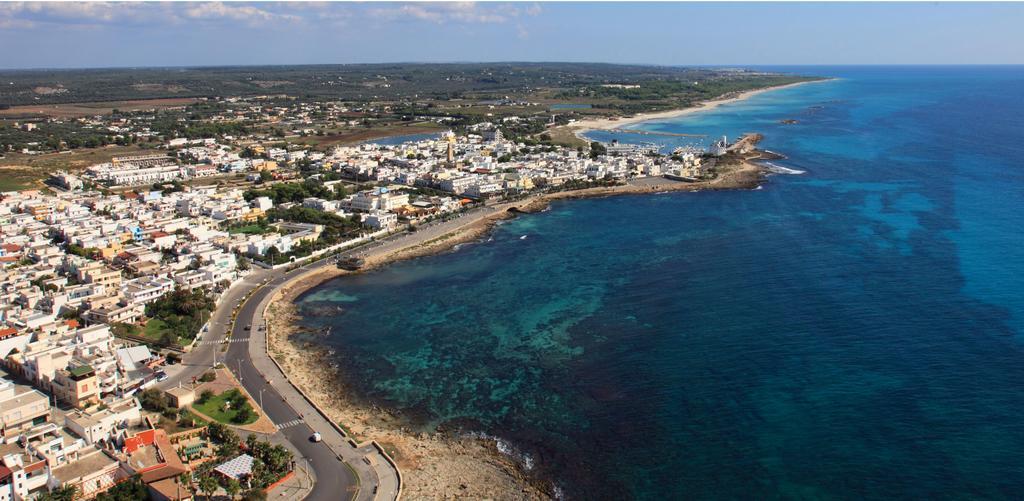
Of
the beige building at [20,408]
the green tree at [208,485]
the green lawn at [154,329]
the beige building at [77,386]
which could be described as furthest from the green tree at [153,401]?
the green tree at [208,485]

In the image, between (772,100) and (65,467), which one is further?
(772,100)

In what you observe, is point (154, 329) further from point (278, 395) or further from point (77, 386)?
point (278, 395)

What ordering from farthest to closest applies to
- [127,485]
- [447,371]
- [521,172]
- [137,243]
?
[521,172] → [137,243] → [447,371] → [127,485]

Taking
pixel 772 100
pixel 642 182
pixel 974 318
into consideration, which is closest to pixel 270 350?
pixel 974 318

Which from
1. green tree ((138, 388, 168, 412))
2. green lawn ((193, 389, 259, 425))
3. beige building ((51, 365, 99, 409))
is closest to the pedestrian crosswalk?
Result: green lawn ((193, 389, 259, 425))

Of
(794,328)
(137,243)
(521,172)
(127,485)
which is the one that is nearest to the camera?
(127,485)

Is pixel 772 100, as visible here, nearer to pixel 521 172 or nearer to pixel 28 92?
pixel 521 172

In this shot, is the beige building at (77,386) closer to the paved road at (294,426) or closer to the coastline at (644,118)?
the paved road at (294,426)
